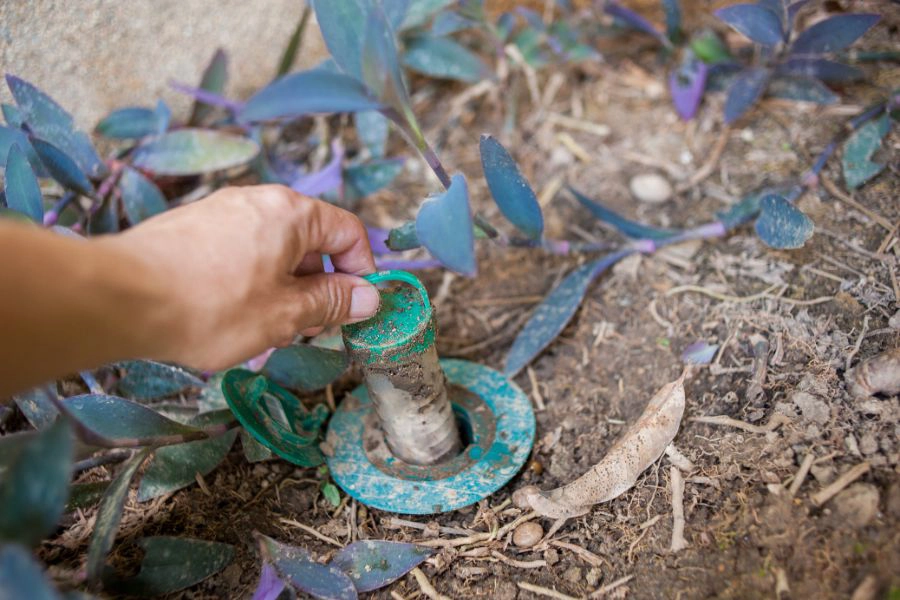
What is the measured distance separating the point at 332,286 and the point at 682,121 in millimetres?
1183

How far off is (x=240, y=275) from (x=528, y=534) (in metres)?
0.63

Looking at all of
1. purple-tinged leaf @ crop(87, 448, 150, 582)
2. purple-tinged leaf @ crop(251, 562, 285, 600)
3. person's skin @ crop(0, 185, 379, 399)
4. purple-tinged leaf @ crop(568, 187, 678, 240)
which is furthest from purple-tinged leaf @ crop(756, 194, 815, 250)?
purple-tinged leaf @ crop(87, 448, 150, 582)

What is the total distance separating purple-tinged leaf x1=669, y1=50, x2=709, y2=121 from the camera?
1.78 metres

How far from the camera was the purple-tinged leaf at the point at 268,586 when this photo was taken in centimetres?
111

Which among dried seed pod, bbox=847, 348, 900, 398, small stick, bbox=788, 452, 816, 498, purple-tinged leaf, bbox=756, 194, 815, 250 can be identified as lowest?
small stick, bbox=788, 452, 816, 498

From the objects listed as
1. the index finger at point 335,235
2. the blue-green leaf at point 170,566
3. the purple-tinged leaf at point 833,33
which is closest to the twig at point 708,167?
the purple-tinged leaf at point 833,33

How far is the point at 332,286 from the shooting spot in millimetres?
1050

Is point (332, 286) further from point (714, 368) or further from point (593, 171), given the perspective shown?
point (593, 171)

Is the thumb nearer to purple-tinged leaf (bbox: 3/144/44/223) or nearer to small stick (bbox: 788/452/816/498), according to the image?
purple-tinged leaf (bbox: 3/144/44/223)

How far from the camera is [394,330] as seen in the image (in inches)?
44.5

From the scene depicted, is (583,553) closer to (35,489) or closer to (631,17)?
(35,489)

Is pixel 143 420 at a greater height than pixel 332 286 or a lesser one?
lesser

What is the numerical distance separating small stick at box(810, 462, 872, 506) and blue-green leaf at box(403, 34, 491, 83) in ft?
3.94

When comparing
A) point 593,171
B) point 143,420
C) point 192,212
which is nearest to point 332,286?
point 192,212
